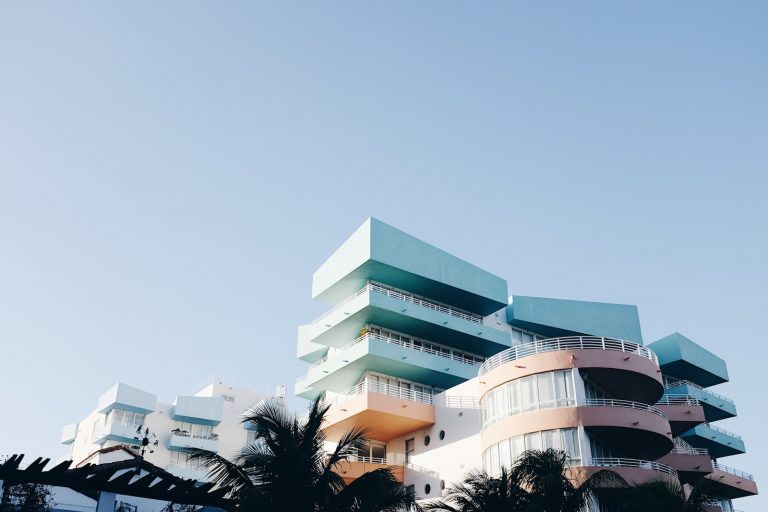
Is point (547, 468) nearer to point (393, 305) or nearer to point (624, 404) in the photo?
point (624, 404)

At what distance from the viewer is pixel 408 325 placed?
4856cm

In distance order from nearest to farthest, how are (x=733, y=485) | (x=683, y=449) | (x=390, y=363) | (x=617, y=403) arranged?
(x=617, y=403) < (x=390, y=363) < (x=683, y=449) < (x=733, y=485)

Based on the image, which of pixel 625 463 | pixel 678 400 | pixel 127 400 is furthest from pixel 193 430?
pixel 625 463

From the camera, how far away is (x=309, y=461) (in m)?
24.3

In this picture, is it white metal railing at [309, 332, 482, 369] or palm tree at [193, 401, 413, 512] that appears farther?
white metal railing at [309, 332, 482, 369]

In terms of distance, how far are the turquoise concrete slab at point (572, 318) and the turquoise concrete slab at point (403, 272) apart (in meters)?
3.62

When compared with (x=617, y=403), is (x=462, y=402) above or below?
above

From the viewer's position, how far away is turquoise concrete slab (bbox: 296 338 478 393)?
45.8 meters

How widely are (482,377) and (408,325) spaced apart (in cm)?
1144

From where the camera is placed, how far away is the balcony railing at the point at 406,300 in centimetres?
4756

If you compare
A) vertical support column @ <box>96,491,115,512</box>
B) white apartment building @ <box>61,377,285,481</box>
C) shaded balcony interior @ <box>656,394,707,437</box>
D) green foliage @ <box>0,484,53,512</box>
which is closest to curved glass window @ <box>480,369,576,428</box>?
shaded balcony interior @ <box>656,394,707,437</box>

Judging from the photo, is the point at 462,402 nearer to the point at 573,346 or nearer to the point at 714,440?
the point at 573,346

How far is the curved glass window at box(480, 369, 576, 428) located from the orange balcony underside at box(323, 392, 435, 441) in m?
7.42

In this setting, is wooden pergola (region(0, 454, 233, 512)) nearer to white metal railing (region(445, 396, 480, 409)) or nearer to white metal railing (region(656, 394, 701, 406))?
white metal railing (region(445, 396, 480, 409))
